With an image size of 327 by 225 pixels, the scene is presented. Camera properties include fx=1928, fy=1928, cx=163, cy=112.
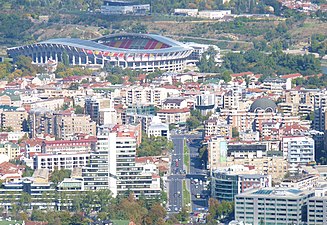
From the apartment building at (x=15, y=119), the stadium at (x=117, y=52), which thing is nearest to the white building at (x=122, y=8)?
the stadium at (x=117, y=52)

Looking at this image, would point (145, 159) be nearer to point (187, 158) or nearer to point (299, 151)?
point (187, 158)

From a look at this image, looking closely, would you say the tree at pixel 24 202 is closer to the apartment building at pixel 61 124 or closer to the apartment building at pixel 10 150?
the apartment building at pixel 10 150

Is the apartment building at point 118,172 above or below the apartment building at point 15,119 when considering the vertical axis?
above

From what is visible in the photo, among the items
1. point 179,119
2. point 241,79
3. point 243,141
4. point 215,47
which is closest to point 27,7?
point 215,47

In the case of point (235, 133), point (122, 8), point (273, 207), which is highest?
point (273, 207)

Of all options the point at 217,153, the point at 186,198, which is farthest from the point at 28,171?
the point at 217,153

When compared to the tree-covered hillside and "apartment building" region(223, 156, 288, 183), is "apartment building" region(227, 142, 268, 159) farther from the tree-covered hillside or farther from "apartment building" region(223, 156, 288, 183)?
the tree-covered hillside
